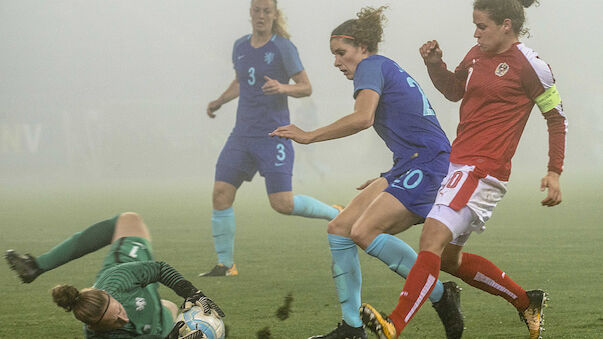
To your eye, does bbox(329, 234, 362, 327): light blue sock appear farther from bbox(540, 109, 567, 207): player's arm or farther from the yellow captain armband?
the yellow captain armband

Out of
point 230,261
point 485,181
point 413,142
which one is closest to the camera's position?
point 485,181

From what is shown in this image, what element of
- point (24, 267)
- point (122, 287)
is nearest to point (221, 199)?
point (24, 267)

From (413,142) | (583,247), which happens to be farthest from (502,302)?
(583,247)

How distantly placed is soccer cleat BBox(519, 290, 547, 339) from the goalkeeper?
1582 millimetres

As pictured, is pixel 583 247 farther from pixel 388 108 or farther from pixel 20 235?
pixel 20 235

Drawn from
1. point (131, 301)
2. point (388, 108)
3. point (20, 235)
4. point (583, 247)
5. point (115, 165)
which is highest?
point (388, 108)

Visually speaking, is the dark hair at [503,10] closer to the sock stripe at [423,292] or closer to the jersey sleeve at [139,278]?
the sock stripe at [423,292]

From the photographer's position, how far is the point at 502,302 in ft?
17.2

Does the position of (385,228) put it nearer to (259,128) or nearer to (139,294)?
(139,294)

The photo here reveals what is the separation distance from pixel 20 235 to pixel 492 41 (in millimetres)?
8474

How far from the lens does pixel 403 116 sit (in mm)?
4074

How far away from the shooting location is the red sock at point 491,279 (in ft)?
13.4

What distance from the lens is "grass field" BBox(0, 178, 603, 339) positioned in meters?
4.63

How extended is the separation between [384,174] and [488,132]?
669mm
